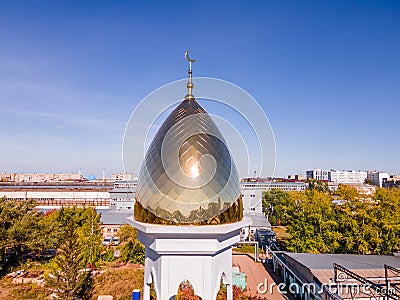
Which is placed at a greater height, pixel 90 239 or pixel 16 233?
pixel 16 233

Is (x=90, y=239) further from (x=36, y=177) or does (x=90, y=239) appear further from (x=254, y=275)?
(x=36, y=177)

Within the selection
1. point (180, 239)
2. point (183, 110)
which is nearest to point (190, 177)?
point (180, 239)

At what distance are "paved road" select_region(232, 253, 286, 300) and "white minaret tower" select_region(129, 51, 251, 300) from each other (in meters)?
17.6

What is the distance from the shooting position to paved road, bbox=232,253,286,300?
2258cm

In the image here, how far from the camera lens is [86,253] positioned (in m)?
30.2

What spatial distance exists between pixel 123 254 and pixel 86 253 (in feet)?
12.4

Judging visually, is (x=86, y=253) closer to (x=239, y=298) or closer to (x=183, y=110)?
(x=239, y=298)

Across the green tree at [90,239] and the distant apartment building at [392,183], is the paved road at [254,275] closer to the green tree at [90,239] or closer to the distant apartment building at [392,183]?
the green tree at [90,239]
